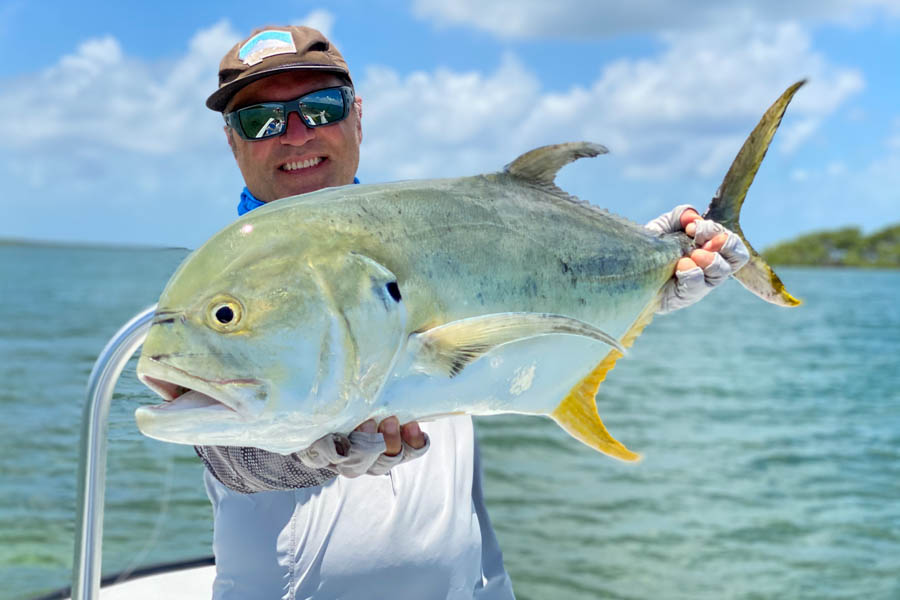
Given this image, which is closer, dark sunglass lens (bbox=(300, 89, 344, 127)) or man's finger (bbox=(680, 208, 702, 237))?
man's finger (bbox=(680, 208, 702, 237))

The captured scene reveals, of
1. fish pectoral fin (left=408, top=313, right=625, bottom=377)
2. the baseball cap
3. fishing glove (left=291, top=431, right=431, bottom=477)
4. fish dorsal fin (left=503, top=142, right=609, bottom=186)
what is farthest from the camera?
the baseball cap

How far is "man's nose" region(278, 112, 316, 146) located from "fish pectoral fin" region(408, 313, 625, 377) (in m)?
1.30

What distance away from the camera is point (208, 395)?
1.41 metres

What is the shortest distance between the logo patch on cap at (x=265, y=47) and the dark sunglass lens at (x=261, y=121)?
14 centimetres

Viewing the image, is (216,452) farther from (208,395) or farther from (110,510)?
(110,510)

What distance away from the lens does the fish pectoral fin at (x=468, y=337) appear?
1.51 metres

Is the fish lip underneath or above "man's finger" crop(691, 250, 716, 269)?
underneath

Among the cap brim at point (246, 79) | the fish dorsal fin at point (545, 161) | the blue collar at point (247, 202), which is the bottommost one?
the fish dorsal fin at point (545, 161)

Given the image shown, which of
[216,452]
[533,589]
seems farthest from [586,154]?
[533,589]

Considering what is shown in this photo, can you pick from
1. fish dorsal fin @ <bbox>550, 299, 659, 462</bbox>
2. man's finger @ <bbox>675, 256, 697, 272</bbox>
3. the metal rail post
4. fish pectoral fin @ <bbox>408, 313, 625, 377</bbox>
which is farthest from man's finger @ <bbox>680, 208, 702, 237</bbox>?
the metal rail post

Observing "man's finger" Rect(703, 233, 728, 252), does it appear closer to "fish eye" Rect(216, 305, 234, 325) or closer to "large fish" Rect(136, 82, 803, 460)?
"large fish" Rect(136, 82, 803, 460)

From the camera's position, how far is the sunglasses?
2.54m

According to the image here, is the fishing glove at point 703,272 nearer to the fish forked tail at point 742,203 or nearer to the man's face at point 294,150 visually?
the fish forked tail at point 742,203

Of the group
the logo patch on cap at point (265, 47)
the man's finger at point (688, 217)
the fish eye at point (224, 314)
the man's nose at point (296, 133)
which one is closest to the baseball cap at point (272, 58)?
the logo patch on cap at point (265, 47)
